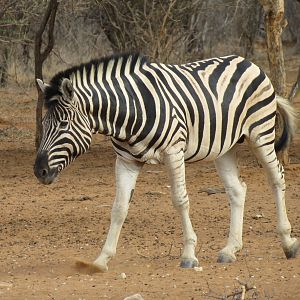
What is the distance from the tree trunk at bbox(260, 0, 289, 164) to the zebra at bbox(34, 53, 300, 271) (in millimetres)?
4586

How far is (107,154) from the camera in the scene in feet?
51.4

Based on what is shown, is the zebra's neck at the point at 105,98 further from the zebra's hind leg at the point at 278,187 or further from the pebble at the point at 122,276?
the zebra's hind leg at the point at 278,187

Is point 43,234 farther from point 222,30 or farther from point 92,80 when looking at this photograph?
point 222,30

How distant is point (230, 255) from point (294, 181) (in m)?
4.88

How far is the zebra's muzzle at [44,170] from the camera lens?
6.91m

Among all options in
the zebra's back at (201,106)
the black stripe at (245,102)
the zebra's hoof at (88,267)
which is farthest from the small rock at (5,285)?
the black stripe at (245,102)

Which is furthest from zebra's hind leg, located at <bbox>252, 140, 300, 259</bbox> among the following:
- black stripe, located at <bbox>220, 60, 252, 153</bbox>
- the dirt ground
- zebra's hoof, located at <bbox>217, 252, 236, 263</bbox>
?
zebra's hoof, located at <bbox>217, 252, 236, 263</bbox>

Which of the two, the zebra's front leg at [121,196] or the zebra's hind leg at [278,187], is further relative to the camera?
the zebra's hind leg at [278,187]

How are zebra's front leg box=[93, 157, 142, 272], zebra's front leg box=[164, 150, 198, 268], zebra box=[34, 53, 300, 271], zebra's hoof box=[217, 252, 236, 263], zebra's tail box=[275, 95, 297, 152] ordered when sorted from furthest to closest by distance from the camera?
zebra's tail box=[275, 95, 297, 152] < zebra's hoof box=[217, 252, 236, 263] < zebra's front leg box=[93, 157, 142, 272] < zebra's front leg box=[164, 150, 198, 268] < zebra box=[34, 53, 300, 271]

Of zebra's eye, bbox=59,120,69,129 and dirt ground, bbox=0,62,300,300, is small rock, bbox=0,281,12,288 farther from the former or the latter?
zebra's eye, bbox=59,120,69,129

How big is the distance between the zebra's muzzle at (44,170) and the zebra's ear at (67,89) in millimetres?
471

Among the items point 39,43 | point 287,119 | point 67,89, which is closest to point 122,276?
point 67,89

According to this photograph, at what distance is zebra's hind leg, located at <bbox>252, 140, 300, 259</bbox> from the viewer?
774 cm

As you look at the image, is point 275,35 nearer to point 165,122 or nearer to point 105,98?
point 165,122
